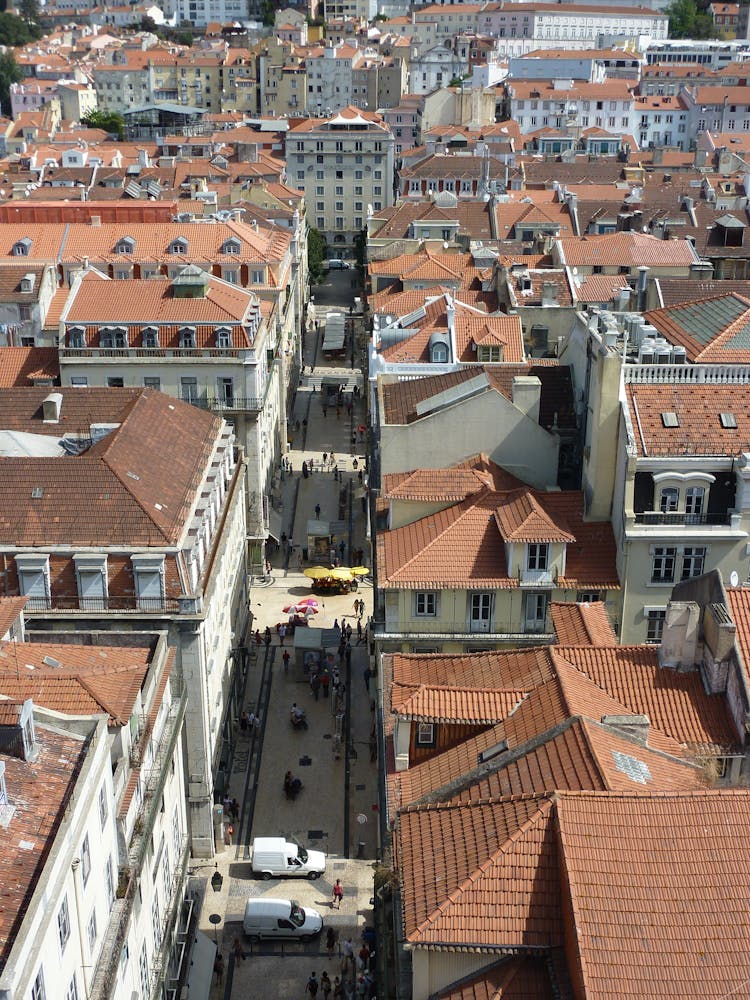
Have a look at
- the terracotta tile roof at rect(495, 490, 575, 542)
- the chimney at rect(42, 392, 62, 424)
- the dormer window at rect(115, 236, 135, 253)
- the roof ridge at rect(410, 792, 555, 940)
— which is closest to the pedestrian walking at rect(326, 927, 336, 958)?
the terracotta tile roof at rect(495, 490, 575, 542)

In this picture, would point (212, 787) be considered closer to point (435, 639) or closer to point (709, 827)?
point (435, 639)

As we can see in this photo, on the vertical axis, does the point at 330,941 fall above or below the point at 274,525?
above

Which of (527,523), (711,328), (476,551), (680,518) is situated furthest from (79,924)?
(711,328)

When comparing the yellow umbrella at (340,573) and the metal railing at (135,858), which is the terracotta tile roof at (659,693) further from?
the yellow umbrella at (340,573)

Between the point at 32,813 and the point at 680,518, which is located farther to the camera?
the point at 680,518

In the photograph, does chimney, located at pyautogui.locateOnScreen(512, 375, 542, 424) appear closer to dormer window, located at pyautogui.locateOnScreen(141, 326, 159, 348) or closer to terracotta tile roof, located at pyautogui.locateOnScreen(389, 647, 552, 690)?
terracotta tile roof, located at pyautogui.locateOnScreen(389, 647, 552, 690)

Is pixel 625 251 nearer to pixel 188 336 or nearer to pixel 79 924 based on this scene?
pixel 188 336
